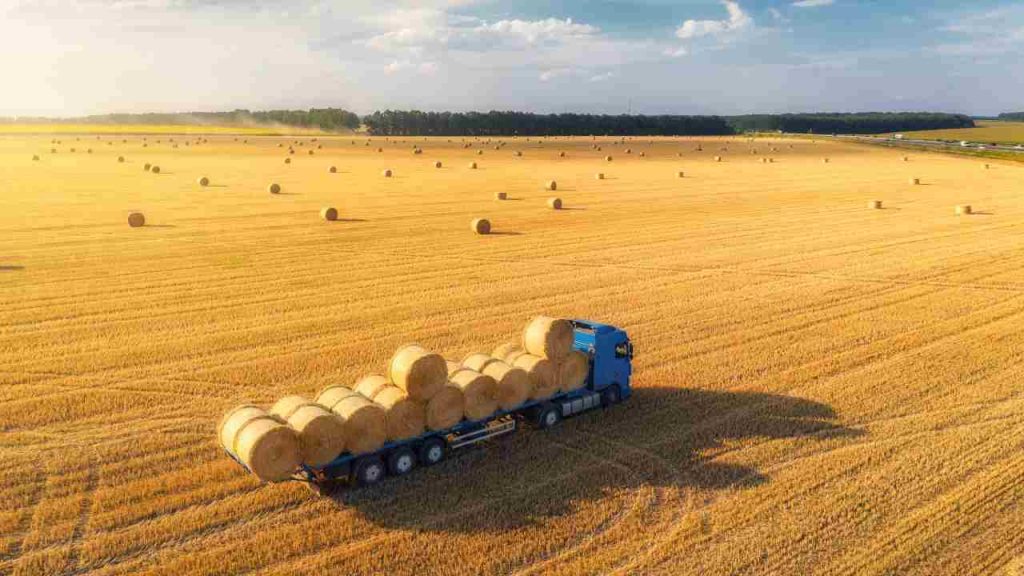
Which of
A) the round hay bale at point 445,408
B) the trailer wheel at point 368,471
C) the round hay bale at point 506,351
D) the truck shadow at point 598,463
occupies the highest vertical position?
the round hay bale at point 506,351

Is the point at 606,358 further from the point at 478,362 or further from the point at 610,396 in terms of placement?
the point at 478,362

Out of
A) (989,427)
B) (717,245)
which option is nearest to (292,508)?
(989,427)

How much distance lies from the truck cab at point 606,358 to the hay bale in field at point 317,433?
5144 millimetres

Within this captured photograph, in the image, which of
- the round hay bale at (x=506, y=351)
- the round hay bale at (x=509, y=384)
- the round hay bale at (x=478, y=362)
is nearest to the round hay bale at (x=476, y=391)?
the round hay bale at (x=509, y=384)

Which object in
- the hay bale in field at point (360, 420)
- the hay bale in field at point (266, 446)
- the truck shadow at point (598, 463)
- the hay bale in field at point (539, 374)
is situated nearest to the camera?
the hay bale in field at point (266, 446)

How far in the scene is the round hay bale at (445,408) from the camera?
13.0 m

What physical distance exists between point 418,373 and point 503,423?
2.08 metres

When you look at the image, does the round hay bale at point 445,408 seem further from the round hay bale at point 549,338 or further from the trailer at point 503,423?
the round hay bale at point 549,338

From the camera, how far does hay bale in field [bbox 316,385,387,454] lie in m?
12.1

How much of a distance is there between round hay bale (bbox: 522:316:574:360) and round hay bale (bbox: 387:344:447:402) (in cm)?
217

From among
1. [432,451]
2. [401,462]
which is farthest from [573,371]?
[401,462]

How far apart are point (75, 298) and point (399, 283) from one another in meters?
8.90

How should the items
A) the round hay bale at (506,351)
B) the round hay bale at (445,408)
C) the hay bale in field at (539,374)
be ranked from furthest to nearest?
the round hay bale at (506,351) → the hay bale in field at (539,374) → the round hay bale at (445,408)

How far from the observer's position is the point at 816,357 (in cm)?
1839
